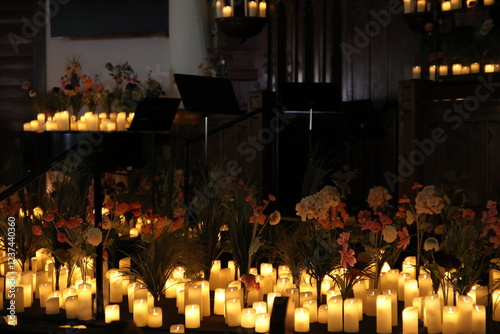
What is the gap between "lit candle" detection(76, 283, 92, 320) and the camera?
12.2ft

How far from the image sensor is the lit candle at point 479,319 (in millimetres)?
3344

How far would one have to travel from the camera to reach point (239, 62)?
28.0ft

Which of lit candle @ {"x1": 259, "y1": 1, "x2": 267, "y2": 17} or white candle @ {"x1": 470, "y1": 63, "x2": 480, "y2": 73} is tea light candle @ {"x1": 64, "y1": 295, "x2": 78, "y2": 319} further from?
lit candle @ {"x1": 259, "y1": 1, "x2": 267, "y2": 17}

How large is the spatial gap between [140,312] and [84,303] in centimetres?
33

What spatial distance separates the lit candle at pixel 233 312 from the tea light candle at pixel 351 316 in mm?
532

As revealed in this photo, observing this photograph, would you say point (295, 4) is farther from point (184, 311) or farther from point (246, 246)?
point (184, 311)

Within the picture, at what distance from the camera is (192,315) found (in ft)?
11.6

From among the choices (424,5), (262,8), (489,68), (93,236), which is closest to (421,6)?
(424,5)

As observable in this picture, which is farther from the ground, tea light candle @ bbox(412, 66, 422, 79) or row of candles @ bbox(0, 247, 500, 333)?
tea light candle @ bbox(412, 66, 422, 79)

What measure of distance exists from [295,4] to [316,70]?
82 centimetres

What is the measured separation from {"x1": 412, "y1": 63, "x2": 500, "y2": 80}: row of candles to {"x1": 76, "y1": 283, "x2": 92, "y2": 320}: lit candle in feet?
16.1

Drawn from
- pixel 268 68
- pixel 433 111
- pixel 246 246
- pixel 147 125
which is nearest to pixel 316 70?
pixel 268 68

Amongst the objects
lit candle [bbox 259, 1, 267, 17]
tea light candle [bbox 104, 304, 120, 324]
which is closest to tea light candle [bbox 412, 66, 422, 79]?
lit candle [bbox 259, 1, 267, 17]

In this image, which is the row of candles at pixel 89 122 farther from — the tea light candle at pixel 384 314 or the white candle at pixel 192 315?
the tea light candle at pixel 384 314
